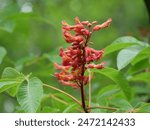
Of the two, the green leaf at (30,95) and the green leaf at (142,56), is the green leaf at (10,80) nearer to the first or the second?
the green leaf at (30,95)

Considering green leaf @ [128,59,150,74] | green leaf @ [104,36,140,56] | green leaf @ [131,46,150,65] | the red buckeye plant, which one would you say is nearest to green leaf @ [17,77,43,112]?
the red buckeye plant

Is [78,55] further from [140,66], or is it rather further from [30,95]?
[140,66]

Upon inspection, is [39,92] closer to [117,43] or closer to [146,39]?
[117,43]

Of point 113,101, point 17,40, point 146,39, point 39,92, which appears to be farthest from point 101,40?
point 39,92

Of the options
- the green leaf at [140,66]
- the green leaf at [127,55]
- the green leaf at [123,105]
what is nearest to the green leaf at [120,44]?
the green leaf at [127,55]

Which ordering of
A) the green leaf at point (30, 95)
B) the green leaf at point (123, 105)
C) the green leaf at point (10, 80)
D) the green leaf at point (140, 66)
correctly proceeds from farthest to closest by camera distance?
the green leaf at point (140, 66), the green leaf at point (123, 105), the green leaf at point (10, 80), the green leaf at point (30, 95)

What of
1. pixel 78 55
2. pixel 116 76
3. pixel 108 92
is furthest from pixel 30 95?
pixel 108 92
